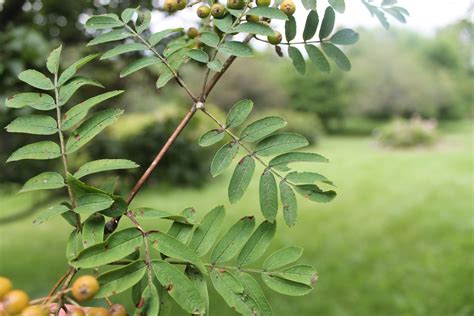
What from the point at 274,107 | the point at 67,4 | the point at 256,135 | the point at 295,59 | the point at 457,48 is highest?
the point at 457,48

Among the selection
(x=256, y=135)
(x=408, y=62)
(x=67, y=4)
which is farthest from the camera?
(x=408, y=62)

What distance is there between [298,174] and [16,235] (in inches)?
251

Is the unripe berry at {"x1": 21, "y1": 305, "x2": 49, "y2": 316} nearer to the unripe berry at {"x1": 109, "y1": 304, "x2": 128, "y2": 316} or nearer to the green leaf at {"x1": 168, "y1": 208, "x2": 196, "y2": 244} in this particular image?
the unripe berry at {"x1": 109, "y1": 304, "x2": 128, "y2": 316}

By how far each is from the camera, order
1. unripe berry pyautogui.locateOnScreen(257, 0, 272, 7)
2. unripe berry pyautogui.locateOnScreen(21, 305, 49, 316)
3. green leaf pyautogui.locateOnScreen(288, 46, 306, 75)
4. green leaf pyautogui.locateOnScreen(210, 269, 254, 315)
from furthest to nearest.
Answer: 1. green leaf pyautogui.locateOnScreen(288, 46, 306, 75)
2. unripe berry pyautogui.locateOnScreen(257, 0, 272, 7)
3. green leaf pyautogui.locateOnScreen(210, 269, 254, 315)
4. unripe berry pyautogui.locateOnScreen(21, 305, 49, 316)

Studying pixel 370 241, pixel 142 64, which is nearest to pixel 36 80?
pixel 142 64

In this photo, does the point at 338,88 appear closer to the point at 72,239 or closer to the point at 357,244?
the point at 357,244

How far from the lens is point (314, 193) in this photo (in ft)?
1.97

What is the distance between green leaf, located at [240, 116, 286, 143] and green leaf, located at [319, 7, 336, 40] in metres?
0.24

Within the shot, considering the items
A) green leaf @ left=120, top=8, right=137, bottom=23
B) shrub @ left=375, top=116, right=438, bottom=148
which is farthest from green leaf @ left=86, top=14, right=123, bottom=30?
shrub @ left=375, top=116, right=438, bottom=148

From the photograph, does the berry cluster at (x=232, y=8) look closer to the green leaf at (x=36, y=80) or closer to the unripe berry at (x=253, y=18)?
the unripe berry at (x=253, y=18)

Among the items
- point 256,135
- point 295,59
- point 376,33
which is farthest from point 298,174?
point 376,33

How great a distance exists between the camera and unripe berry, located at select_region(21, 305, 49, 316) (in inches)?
16.1

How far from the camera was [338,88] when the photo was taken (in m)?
16.8

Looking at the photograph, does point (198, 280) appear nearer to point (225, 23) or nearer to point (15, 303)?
point (15, 303)
